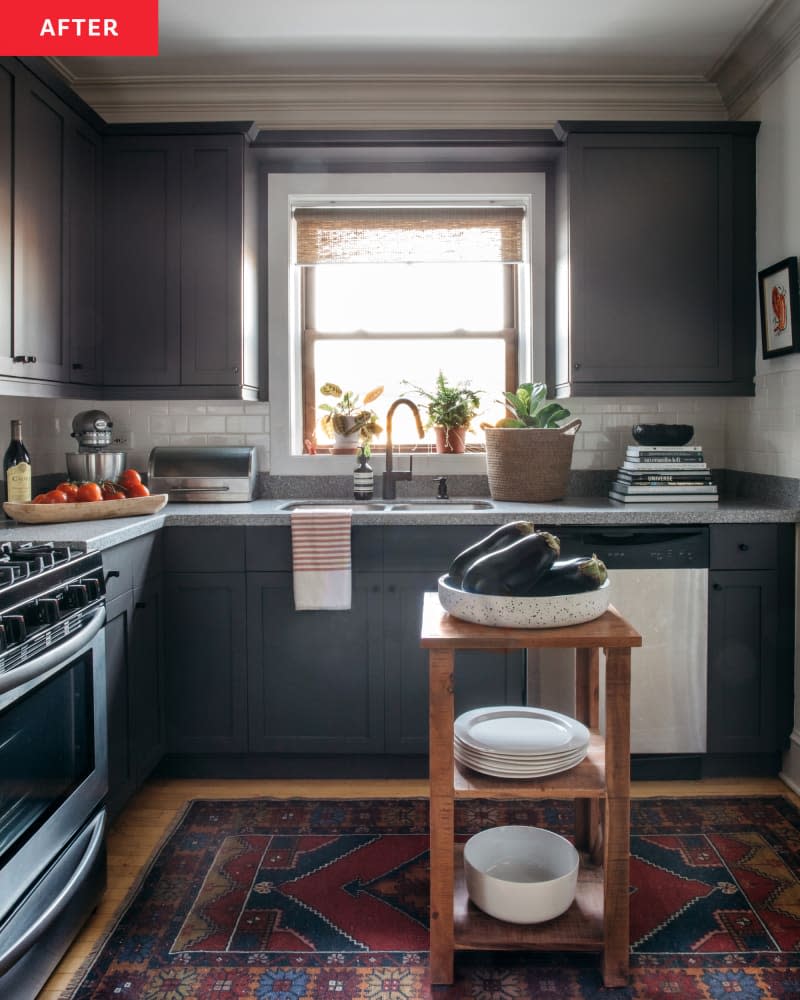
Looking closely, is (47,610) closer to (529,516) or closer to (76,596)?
(76,596)

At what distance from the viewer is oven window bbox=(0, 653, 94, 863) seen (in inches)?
67.6

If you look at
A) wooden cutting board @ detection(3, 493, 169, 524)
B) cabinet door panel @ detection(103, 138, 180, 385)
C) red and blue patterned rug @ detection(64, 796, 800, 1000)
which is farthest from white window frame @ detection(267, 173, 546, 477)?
A: red and blue patterned rug @ detection(64, 796, 800, 1000)

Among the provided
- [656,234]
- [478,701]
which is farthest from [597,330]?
[478,701]

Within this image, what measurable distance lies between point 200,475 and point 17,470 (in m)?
0.73

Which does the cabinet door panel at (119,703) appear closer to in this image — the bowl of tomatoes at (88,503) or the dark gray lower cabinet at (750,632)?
the bowl of tomatoes at (88,503)

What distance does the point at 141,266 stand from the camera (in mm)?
3264

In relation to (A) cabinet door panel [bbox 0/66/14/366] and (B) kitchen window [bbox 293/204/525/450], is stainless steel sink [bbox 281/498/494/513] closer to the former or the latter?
(B) kitchen window [bbox 293/204/525/450]

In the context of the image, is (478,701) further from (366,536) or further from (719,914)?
(719,914)

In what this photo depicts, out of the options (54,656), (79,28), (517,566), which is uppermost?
(79,28)

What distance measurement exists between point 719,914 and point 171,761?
74.6 inches

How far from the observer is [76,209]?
3.02m

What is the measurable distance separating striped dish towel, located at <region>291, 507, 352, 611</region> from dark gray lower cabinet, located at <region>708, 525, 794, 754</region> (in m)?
1.31

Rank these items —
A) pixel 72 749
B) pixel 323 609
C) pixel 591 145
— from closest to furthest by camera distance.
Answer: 1. pixel 72 749
2. pixel 323 609
3. pixel 591 145

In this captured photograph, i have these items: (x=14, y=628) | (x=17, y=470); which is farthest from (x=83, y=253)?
(x=14, y=628)
